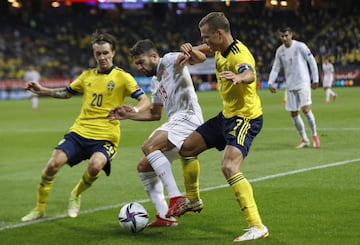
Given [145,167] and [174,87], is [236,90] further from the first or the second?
[145,167]

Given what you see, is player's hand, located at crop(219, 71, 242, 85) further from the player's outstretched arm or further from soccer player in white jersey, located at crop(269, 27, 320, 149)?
soccer player in white jersey, located at crop(269, 27, 320, 149)

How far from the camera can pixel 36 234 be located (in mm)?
8227

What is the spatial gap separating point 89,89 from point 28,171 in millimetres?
4749

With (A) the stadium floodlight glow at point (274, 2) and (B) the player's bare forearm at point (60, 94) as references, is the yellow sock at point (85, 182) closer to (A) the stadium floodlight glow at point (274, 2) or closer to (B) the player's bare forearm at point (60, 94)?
(B) the player's bare forearm at point (60, 94)

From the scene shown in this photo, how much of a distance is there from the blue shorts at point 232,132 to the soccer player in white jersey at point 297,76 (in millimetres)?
7850

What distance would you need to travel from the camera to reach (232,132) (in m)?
7.59

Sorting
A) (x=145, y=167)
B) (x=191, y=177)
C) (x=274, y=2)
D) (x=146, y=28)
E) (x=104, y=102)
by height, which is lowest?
(x=191, y=177)

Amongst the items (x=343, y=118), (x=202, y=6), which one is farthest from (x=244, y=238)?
(x=202, y=6)

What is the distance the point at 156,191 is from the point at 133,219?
1.64ft

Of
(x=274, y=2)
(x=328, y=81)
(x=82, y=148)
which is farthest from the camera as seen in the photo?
(x=274, y=2)

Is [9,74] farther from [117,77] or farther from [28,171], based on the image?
[117,77]

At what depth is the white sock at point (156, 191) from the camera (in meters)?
8.36

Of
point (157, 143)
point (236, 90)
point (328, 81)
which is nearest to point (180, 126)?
point (157, 143)

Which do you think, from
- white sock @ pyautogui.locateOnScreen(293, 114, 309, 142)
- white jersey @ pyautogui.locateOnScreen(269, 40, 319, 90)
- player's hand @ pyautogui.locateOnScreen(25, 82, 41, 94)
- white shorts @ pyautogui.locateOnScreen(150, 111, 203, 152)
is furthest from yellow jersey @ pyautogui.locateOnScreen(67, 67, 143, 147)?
white jersey @ pyautogui.locateOnScreen(269, 40, 319, 90)
